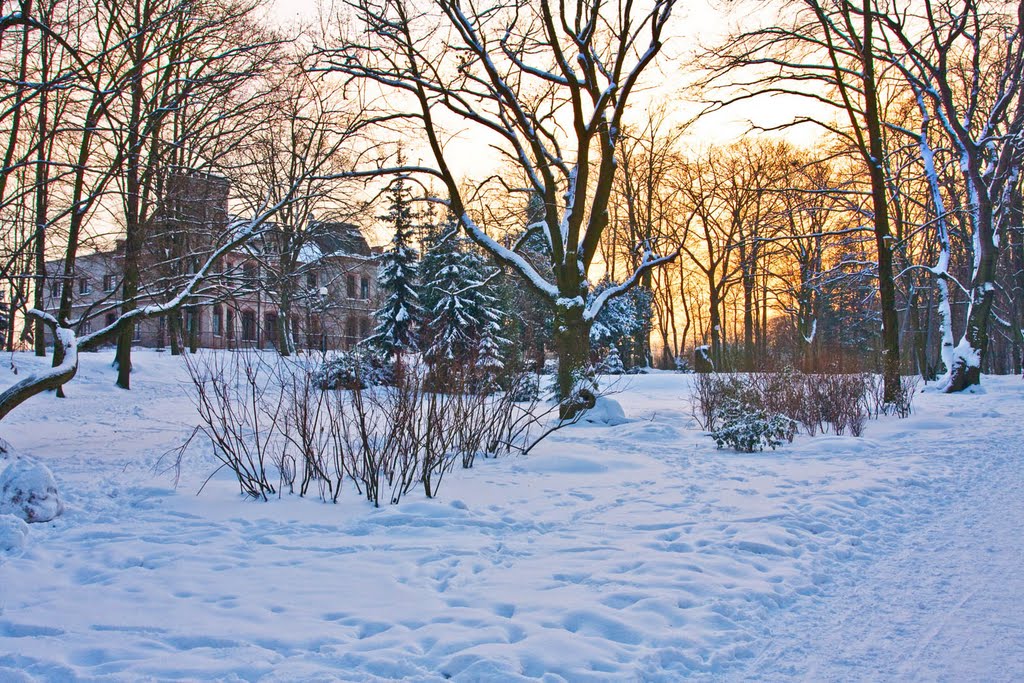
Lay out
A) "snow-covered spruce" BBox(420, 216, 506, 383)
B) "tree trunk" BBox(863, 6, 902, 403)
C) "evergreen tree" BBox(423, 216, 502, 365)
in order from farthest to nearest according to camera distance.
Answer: "evergreen tree" BBox(423, 216, 502, 365) < "snow-covered spruce" BBox(420, 216, 506, 383) < "tree trunk" BBox(863, 6, 902, 403)

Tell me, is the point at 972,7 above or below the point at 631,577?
above

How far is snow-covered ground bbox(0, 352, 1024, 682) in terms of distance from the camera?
9.66ft

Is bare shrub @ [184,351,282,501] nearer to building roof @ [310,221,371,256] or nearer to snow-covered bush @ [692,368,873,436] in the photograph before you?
building roof @ [310,221,371,256]

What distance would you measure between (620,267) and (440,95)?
30.8 meters

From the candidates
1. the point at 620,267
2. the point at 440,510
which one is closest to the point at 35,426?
the point at 440,510

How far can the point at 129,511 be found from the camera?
223 inches

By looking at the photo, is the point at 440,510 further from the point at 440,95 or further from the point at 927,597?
the point at 440,95

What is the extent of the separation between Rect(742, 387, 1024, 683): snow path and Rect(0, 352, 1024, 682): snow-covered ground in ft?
0.05

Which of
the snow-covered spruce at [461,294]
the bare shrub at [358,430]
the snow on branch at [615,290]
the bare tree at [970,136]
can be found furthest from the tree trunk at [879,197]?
the bare shrub at [358,430]

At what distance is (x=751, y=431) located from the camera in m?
9.09

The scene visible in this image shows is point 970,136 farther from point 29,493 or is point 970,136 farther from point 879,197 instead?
point 29,493

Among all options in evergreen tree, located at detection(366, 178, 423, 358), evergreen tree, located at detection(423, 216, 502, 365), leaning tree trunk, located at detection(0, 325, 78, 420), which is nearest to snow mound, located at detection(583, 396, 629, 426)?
leaning tree trunk, located at detection(0, 325, 78, 420)

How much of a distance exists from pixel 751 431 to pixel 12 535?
8.24m

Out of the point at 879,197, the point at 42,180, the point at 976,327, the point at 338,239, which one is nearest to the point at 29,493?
the point at 42,180
